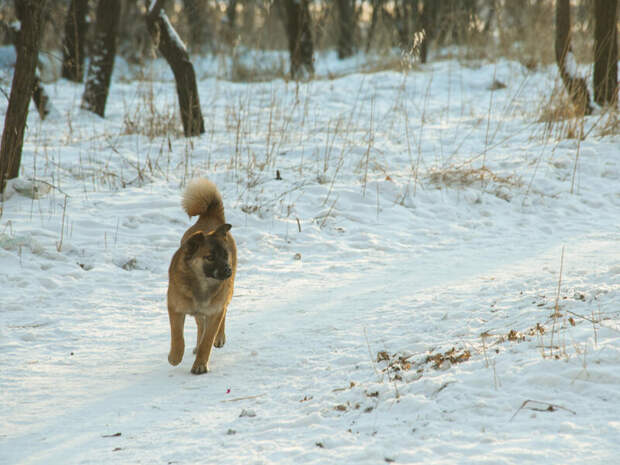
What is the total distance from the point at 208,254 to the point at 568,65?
27.8 feet

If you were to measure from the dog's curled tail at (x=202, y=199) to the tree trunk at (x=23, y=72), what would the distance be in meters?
3.26

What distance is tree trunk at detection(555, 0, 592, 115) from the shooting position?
9930mm

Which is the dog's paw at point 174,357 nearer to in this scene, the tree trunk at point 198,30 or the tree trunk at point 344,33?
the tree trunk at point 198,30

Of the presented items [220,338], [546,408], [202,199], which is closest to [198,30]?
[202,199]

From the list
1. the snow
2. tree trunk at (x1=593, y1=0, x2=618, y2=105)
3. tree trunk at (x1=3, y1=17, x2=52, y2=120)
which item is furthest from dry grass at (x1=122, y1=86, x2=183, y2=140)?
tree trunk at (x1=593, y1=0, x2=618, y2=105)

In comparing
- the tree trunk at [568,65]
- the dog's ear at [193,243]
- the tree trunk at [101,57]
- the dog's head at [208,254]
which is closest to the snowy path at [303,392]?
the dog's head at [208,254]

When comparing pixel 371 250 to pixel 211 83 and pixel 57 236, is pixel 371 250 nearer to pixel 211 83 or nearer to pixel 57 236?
pixel 57 236

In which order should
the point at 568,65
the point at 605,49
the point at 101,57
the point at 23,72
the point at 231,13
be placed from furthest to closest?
the point at 231,13 < the point at 101,57 < the point at 605,49 < the point at 568,65 < the point at 23,72

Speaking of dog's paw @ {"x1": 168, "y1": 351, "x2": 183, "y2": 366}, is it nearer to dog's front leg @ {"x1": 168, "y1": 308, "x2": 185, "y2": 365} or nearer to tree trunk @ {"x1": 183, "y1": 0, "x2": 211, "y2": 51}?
dog's front leg @ {"x1": 168, "y1": 308, "x2": 185, "y2": 365}

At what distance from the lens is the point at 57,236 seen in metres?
6.47

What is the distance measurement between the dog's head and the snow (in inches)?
27.5

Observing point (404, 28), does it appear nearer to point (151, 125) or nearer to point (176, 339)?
point (151, 125)

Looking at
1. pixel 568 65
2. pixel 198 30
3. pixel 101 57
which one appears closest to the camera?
pixel 568 65

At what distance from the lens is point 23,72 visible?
6840 millimetres
